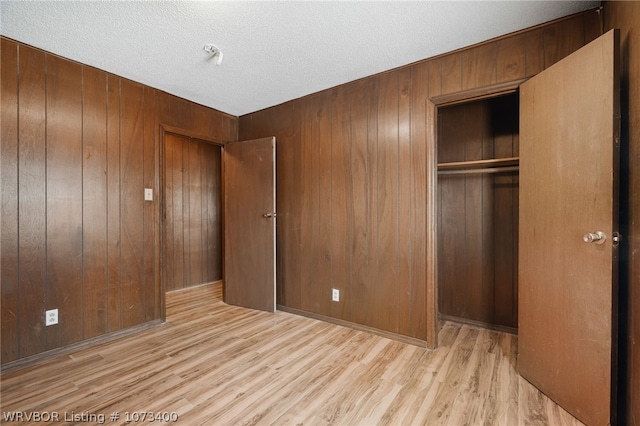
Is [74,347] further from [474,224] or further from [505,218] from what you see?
[505,218]

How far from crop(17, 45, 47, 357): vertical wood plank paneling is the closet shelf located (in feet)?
10.6

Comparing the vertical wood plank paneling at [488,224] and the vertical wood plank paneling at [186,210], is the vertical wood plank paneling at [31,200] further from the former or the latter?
the vertical wood plank paneling at [488,224]

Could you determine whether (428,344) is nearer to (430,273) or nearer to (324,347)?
(430,273)

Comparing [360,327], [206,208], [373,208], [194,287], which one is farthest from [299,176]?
[194,287]

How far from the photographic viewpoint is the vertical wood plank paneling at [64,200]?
210 centimetres

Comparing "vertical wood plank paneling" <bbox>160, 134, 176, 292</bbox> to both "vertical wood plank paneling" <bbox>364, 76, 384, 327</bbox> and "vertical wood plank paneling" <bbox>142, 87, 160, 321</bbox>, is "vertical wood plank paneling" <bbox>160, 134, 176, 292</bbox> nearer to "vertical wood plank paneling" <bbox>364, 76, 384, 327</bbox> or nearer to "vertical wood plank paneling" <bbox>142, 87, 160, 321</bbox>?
"vertical wood plank paneling" <bbox>142, 87, 160, 321</bbox>

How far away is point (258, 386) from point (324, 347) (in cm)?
68

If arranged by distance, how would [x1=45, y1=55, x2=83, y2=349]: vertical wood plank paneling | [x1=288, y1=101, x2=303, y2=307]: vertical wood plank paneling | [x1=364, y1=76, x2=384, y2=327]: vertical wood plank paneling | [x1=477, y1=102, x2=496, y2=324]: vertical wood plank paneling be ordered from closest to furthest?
[x1=45, y1=55, x2=83, y2=349]: vertical wood plank paneling < [x1=364, y1=76, x2=384, y2=327]: vertical wood plank paneling < [x1=477, y1=102, x2=496, y2=324]: vertical wood plank paneling < [x1=288, y1=101, x2=303, y2=307]: vertical wood plank paneling

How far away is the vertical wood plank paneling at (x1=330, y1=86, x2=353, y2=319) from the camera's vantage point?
2.67 meters

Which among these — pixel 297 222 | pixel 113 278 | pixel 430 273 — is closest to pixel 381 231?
pixel 430 273

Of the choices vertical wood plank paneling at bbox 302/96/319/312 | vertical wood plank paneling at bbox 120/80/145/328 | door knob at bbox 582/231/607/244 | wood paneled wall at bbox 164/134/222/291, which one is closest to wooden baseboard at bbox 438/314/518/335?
vertical wood plank paneling at bbox 302/96/319/312

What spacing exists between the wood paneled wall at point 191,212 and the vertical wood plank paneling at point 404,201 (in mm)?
2943

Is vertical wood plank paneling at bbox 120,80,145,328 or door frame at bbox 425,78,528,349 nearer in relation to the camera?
door frame at bbox 425,78,528,349

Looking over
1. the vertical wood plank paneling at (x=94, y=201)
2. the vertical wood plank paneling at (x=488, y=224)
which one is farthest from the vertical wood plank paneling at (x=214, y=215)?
the vertical wood plank paneling at (x=488, y=224)
